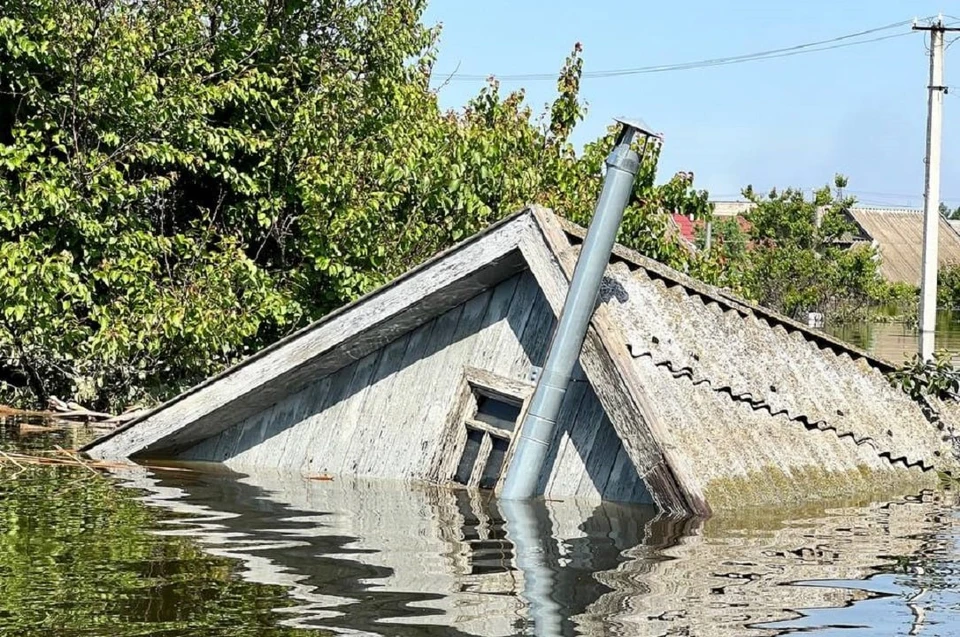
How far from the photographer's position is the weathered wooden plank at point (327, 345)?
871cm

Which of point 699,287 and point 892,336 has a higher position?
point 892,336

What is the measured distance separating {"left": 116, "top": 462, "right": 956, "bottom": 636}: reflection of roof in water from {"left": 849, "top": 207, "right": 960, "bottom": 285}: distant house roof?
64.2 metres

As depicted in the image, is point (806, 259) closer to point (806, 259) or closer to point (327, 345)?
point (806, 259)

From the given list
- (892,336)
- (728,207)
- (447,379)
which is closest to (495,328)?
(447,379)

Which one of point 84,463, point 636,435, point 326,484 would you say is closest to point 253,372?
point 326,484

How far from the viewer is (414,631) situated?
526cm

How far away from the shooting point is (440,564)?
668 centimetres

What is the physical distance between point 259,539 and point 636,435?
2.09 metres

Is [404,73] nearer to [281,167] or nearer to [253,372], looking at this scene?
[281,167]

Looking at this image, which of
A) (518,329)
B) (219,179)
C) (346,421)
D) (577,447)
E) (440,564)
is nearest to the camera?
(440,564)

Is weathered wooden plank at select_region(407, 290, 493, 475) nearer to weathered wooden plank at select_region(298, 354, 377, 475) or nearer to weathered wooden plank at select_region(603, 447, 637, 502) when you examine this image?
weathered wooden plank at select_region(298, 354, 377, 475)

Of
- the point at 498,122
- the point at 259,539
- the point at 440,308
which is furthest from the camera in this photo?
the point at 498,122

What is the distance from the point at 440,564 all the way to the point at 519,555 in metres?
0.44

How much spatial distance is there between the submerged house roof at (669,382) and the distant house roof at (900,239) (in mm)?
62777
